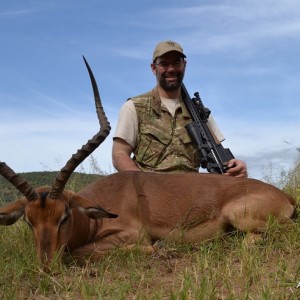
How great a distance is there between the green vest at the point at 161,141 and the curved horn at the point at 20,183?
3.09 m

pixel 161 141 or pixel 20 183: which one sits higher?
pixel 161 141

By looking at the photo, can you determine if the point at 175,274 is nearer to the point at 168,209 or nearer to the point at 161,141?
the point at 168,209

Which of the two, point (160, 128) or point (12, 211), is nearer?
point (12, 211)

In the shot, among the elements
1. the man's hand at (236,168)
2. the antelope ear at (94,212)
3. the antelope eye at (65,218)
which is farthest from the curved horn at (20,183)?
the man's hand at (236,168)

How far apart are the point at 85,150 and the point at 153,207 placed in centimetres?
131

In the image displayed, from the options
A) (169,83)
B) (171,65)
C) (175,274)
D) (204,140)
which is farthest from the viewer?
(171,65)

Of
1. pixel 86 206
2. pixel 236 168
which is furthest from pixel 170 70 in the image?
pixel 86 206

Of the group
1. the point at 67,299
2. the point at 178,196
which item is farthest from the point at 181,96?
the point at 67,299

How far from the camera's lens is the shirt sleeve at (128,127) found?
8.61m

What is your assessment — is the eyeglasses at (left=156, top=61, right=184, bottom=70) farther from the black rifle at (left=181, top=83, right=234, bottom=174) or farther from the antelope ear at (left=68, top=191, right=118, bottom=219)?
the antelope ear at (left=68, top=191, right=118, bottom=219)

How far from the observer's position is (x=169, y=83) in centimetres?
880

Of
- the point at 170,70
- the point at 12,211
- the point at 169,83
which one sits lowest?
the point at 12,211

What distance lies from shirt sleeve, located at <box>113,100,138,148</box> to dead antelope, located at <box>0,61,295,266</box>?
1.64 metres

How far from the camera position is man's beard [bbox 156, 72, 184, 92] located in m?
8.81
